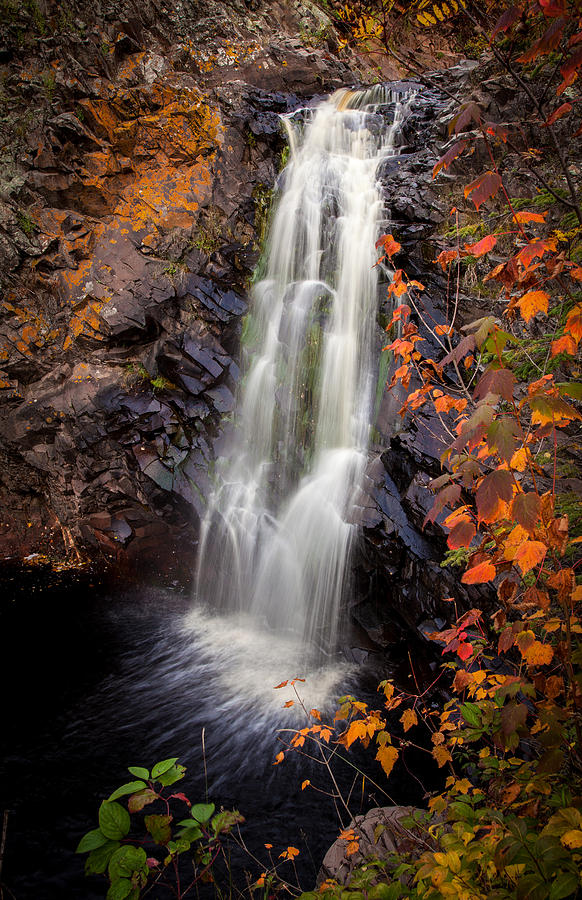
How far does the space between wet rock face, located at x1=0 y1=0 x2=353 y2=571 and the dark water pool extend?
1.85 meters

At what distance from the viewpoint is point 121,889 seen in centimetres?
121

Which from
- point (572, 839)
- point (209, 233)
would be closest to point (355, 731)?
point (572, 839)

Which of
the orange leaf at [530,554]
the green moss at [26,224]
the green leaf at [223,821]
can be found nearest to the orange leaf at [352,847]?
the green leaf at [223,821]

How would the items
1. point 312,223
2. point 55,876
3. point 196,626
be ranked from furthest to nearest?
point 312,223
point 196,626
point 55,876

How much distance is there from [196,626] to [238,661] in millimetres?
1269

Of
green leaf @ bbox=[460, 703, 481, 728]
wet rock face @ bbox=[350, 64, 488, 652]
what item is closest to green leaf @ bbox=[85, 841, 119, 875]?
green leaf @ bbox=[460, 703, 481, 728]

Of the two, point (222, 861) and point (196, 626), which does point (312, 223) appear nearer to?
point (196, 626)

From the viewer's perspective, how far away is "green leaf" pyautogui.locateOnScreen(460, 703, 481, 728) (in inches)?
87.2

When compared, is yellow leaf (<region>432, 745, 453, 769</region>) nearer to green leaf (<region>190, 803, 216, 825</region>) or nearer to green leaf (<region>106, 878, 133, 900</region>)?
green leaf (<region>190, 803, 216, 825</region>)

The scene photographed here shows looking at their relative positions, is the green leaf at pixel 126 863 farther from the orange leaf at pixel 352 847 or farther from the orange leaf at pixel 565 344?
the orange leaf at pixel 565 344

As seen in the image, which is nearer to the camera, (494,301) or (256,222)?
(494,301)

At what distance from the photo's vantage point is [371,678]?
5465 millimetres

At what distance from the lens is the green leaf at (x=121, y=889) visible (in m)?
1.19

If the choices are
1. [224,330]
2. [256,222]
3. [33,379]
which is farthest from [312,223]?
[33,379]
